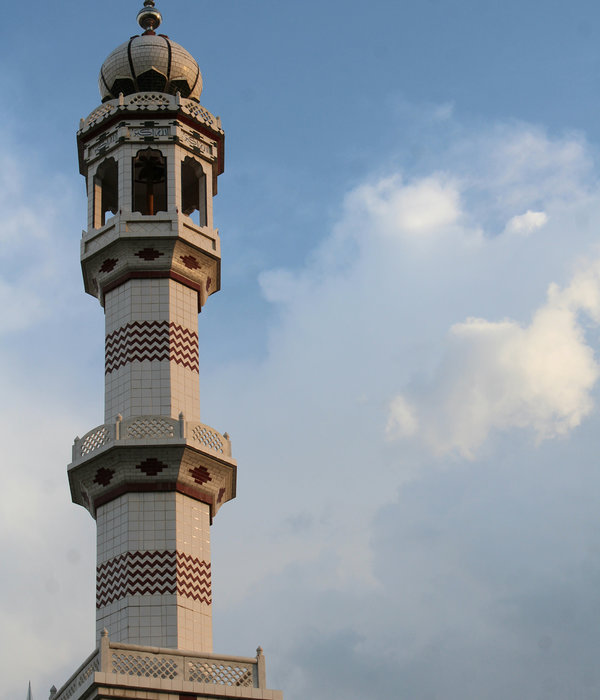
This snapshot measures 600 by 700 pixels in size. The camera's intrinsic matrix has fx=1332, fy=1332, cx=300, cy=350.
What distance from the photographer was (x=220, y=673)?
31422mm

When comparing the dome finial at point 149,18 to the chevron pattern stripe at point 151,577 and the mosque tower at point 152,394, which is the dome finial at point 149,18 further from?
the chevron pattern stripe at point 151,577

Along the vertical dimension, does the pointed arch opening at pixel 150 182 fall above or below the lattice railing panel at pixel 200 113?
below

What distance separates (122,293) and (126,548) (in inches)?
316

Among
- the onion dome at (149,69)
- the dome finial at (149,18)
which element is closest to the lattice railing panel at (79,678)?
the onion dome at (149,69)

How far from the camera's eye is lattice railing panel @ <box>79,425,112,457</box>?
35312mm

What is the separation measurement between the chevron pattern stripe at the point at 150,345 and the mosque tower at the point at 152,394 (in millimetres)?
40

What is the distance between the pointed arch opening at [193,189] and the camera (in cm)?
4109

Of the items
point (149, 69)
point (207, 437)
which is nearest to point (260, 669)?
point (207, 437)

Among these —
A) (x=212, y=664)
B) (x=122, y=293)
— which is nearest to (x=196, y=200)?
(x=122, y=293)

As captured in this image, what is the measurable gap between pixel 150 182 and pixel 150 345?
24.8 feet

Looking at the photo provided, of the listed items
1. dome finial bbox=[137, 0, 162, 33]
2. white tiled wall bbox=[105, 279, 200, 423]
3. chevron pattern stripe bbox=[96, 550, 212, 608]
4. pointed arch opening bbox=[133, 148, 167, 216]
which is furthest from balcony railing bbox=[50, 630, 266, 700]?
dome finial bbox=[137, 0, 162, 33]

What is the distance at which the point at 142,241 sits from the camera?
3862 cm

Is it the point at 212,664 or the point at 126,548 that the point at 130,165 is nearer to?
the point at 126,548

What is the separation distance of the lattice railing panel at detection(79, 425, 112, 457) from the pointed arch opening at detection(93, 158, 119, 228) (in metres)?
7.37
